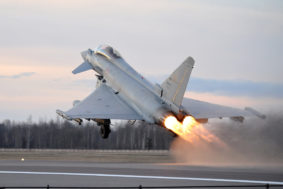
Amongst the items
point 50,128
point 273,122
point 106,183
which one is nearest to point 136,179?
point 106,183

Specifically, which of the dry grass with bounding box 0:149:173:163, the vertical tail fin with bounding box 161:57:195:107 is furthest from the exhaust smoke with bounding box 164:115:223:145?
the dry grass with bounding box 0:149:173:163

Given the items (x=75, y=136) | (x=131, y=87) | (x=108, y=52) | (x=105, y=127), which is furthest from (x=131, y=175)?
(x=75, y=136)

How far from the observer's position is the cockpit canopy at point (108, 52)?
42875mm

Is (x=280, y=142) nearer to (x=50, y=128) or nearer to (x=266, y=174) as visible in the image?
(x=266, y=174)

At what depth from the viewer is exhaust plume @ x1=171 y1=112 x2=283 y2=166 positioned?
34719 mm

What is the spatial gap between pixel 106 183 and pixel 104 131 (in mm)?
14773

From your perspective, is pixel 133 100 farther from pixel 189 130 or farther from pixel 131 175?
pixel 131 175

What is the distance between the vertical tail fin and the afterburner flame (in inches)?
48.1

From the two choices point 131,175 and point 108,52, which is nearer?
point 131,175

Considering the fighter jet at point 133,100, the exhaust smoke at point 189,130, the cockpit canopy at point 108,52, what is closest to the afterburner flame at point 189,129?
the exhaust smoke at point 189,130

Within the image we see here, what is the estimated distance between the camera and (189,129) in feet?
117

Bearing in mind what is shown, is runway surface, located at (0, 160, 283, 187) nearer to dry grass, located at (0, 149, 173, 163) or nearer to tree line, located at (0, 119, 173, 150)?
dry grass, located at (0, 149, 173, 163)

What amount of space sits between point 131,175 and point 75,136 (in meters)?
74.1

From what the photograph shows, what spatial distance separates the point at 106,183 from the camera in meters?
26.2
